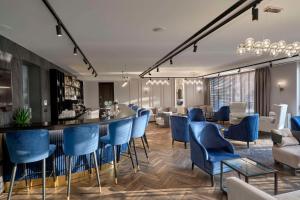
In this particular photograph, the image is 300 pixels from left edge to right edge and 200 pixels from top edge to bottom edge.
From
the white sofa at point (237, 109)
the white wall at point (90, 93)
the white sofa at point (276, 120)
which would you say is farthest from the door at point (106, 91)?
the white sofa at point (276, 120)

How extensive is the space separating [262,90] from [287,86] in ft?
3.69

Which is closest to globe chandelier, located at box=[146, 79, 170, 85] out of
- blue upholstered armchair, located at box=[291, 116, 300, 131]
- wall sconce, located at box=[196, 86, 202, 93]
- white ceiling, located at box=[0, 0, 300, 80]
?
wall sconce, located at box=[196, 86, 202, 93]

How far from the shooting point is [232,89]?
1053 cm

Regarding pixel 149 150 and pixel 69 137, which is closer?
pixel 69 137

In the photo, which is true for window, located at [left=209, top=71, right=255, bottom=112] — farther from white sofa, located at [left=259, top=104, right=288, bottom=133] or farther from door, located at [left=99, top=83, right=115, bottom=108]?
door, located at [left=99, top=83, right=115, bottom=108]

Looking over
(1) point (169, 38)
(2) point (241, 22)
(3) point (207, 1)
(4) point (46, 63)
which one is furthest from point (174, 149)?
(4) point (46, 63)

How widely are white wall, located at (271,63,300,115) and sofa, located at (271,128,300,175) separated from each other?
3255mm

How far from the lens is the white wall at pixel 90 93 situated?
1145 centimetres

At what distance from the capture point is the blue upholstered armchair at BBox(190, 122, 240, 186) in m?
3.35

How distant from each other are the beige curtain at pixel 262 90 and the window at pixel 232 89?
0.67 m

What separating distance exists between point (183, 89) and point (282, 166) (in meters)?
8.16

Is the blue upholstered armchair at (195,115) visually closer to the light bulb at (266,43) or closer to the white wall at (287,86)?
the white wall at (287,86)

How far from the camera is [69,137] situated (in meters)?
2.87

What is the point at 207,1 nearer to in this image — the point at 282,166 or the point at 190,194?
the point at 190,194
